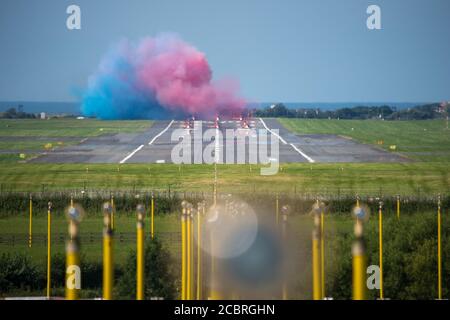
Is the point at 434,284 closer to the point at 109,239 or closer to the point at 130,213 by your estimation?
the point at 109,239

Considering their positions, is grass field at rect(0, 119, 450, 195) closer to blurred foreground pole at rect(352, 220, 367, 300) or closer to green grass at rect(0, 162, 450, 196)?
green grass at rect(0, 162, 450, 196)

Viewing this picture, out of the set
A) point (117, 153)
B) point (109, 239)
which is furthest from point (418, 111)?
point (109, 239)

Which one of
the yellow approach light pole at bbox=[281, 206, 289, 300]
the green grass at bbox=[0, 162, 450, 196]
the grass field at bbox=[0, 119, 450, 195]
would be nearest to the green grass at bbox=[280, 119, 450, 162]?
the grass field at bbox=[0, 119, 450, 195]

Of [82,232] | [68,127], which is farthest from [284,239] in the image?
[68,127]

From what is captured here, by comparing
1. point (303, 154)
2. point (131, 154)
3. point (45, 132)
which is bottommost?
point (303, 154)

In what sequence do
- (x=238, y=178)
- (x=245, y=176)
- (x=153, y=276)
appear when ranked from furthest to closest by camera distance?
(x=245, y=176), (x=238, y=178), (x=153, y=276)

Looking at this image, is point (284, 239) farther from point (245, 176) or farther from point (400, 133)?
point (400, 133)
